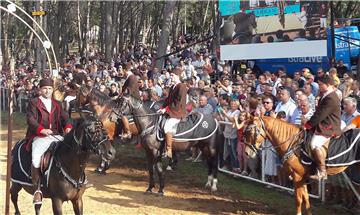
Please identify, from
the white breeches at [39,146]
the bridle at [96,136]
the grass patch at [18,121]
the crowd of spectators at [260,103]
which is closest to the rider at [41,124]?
the white breeches at [39,146]

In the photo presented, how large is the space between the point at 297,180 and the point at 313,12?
417 inches

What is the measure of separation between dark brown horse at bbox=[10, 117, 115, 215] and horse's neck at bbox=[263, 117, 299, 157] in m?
3.33

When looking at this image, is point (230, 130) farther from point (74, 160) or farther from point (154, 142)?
point (74, 160)

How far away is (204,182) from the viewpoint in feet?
41.3

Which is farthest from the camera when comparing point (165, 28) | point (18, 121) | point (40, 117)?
point (18, 121)

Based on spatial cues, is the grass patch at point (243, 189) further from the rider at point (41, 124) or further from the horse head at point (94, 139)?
the rider at point (41, 124)

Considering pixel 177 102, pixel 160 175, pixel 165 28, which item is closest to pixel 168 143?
pixel 160 175

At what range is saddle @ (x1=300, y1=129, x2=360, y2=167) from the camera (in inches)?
349

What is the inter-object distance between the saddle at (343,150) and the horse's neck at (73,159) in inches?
158

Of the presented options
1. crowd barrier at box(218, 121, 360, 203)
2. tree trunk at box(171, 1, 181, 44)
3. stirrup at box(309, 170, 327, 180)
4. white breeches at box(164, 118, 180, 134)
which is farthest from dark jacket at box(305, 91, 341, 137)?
tree trunk at box(171, 1, 181, 44)

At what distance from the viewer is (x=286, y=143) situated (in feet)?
30.1

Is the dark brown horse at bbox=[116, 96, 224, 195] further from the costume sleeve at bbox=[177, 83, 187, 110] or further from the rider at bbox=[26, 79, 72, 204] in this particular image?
the rider at bbox=[26, 79, 72, 204]

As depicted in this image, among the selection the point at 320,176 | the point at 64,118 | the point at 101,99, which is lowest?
the point at 320,176

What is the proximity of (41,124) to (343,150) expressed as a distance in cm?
523
